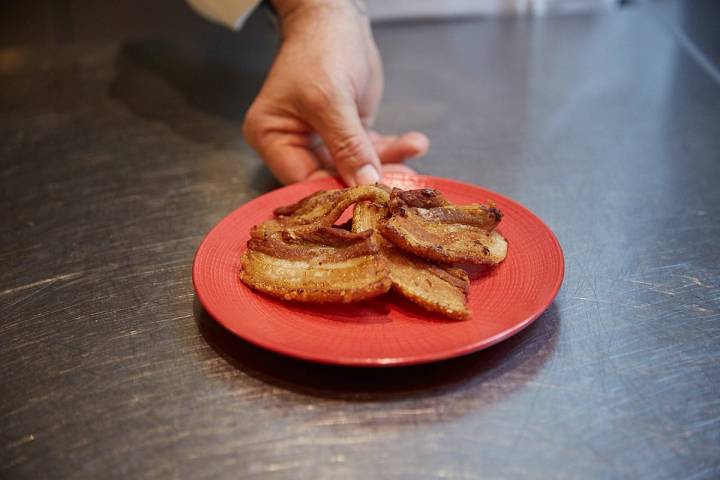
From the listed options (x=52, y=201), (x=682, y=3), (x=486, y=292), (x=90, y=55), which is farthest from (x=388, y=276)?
(x=682, y=3)

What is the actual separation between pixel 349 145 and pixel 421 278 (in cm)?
53

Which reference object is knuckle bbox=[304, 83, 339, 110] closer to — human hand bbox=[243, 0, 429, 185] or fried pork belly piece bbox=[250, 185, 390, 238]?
human hand bbox=[243, 0, 429, 185]

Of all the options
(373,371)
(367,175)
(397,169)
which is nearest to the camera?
(373,371)

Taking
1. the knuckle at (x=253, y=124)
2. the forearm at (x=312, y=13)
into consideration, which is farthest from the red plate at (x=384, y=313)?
the forearm at (x=312, y=13)

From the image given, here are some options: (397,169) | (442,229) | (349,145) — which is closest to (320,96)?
(349,145)

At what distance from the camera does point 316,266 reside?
Answer: 1.25 metres

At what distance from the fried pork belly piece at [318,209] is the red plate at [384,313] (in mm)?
62

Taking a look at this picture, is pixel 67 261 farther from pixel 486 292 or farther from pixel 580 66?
pixel 580 66

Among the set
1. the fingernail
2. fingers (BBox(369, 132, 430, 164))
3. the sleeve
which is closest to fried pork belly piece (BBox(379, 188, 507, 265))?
the fingernail

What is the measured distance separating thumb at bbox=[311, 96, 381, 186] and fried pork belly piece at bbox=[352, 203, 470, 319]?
33 centimetres

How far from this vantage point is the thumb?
165 cm

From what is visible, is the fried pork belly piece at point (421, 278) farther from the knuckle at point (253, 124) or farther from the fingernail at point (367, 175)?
the knuckle at point (253, 124)

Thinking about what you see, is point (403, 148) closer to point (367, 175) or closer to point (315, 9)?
point (367, 175)

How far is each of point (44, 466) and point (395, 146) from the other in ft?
3.61
